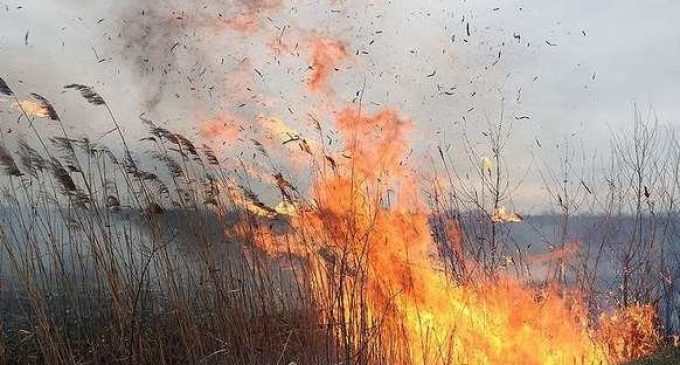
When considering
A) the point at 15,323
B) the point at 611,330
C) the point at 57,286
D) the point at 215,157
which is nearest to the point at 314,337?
the point at 215,157

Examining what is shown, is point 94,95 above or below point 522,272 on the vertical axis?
above

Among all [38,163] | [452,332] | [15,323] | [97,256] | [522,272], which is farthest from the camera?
[522,272]

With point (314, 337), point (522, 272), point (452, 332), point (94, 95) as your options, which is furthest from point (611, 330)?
point (94, 95)

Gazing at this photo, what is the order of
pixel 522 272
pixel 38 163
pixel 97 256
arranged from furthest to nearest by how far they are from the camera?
pixel 522 272, pixel 38 163, pixel 97 256

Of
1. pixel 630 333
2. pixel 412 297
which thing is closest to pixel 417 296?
pixel 412 297

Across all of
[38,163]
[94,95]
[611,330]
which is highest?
[94,95]

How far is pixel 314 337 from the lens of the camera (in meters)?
4.13

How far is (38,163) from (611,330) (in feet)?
16.7

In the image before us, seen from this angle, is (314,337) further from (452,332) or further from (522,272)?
(522,272)

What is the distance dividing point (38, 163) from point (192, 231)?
1039 mm

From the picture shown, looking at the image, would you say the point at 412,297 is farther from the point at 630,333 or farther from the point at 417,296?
the point at 630,333

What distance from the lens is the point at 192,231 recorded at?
4293mm

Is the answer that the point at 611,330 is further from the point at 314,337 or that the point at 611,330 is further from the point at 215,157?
the point at 215,157

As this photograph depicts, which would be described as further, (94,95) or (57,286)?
(57,286)
